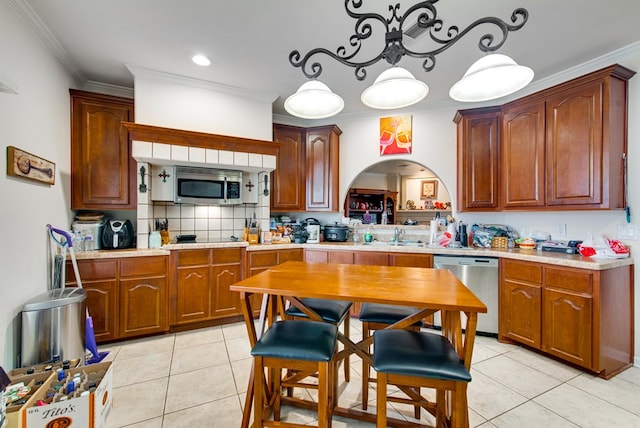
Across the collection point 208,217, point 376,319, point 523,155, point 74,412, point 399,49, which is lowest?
point 74,412

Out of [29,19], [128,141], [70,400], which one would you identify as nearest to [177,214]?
[128,141]

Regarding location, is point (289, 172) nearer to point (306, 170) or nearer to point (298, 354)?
point (306, 170)

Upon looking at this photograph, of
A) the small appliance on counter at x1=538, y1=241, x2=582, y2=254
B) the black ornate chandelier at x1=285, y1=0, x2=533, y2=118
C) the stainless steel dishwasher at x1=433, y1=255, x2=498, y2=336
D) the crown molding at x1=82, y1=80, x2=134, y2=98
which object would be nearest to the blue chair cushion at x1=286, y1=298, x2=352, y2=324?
the black ornate chandelier at x1=285, y1=0, x2=533, y2=118

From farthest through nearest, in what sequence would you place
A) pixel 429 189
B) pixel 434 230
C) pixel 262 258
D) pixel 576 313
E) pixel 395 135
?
pixel 429 189
pixel 395 135
pixel 434 230
pixel 262 258
pixel 576 313

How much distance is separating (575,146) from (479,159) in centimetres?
83

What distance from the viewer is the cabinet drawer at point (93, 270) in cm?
249

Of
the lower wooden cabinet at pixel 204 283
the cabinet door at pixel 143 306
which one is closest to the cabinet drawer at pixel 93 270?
the cabinet door at pixel 143 306

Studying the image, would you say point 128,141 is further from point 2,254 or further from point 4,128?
point 2,254

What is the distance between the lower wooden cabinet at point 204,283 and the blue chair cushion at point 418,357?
211 centimetres

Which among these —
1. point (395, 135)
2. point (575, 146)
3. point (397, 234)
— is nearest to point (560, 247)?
point (575, 146)

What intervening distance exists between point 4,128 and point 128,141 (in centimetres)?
116

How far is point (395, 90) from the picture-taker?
1580 millimetres

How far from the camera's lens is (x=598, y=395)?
6.44ft

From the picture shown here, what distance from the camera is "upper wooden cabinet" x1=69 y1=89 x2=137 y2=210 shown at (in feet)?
9.12
